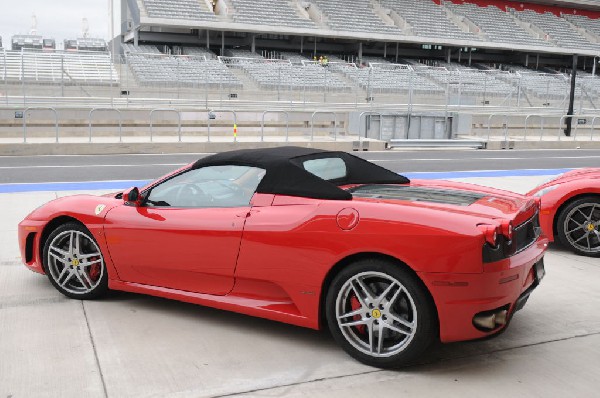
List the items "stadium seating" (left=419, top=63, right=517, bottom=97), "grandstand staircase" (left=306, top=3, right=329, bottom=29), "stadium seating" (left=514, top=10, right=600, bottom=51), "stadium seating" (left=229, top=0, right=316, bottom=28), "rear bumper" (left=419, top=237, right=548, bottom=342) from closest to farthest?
"rear bumper" (left=419, top=237, right=548, bottom=342)
"stadium seating" (left=419, top=63, right=517, bottom=97)
"stadium seating" (left=229, top=0, right=316, bottom=28)
"grandstand staircase" (left=306, top=3, right=329, bottom=29)
"stadium seating" (left=514, top=10, right=600, bottom=51)

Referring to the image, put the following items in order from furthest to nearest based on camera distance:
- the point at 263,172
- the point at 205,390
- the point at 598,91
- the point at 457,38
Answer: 1. the point at 457,38
2. the point at 598,91
3. the point at 263,172
4. the point at 205,390

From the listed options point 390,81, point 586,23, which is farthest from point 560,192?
point 586,23

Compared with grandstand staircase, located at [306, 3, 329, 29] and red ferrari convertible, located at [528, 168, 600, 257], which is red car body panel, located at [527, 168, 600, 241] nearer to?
red ferrari convertible, located at [528, 168, 600, 257]

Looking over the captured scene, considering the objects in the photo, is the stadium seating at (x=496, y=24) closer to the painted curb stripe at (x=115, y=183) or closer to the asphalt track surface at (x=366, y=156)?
the asphalt track surface at (x=366, y=156)

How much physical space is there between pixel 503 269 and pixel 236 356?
167cm

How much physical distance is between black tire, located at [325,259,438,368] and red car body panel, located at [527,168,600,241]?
11.2 feet

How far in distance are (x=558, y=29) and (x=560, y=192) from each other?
2146 inches

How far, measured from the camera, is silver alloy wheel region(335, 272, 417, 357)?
3580 mm

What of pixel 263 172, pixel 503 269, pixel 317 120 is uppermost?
pixel 263 172

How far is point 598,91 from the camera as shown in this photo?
35.8 metres

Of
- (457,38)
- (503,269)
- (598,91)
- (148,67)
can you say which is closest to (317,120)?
(148,67)

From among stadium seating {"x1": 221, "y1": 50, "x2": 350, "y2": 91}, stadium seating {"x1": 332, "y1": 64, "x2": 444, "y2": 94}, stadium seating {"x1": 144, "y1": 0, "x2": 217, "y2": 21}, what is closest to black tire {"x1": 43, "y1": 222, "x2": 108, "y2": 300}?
stadium seating {"x1": 221, "y1": 50, "x2": 350, "y2": 91}

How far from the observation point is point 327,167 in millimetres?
4637

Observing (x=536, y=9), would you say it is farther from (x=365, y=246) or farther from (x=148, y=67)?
(x=365, y=246)
